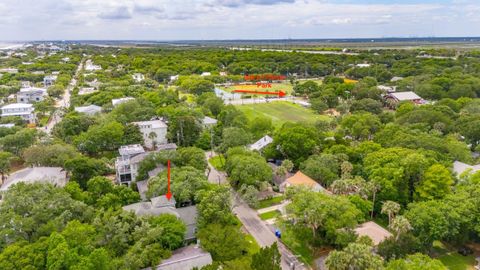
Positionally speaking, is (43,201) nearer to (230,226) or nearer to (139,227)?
(139,227)

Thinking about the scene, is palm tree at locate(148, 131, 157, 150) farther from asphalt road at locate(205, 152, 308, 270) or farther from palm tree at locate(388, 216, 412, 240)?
palm tree at locate(388, 216, 412, 240)

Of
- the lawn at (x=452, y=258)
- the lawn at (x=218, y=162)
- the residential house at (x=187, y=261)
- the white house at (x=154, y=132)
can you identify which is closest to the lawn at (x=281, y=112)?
the lawn at (x=218, y=162)

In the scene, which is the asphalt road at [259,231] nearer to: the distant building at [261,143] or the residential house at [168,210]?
the residential house at [168,210]

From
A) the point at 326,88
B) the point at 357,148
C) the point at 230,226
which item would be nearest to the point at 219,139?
the point at 357,148

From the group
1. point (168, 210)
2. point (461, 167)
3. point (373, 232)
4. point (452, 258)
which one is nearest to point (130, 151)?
point (168, 210)

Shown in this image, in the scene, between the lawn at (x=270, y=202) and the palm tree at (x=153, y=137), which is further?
the palm tree at (x=153, y=137)

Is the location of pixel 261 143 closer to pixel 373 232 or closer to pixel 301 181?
pixel 301 181
